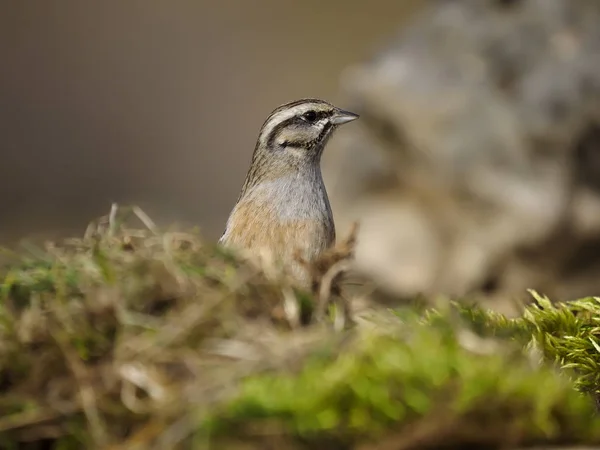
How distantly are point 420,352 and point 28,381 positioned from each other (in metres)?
1.27

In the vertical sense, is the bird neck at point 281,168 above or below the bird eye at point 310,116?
below

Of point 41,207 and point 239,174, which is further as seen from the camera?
point 239,174

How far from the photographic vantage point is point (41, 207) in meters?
18.3

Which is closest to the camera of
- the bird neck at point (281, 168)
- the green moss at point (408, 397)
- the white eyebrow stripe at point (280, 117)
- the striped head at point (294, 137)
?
the green moss at point (408, 397)

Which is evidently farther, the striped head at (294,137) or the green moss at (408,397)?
the striped head at (294,137)

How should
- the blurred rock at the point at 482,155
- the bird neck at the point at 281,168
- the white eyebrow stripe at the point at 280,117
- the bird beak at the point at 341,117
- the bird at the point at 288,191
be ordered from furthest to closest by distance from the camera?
the blurred rock at the point at 482,155
the bird beak at the point at 341,117
the white eyebrow stripe at the point at 280,117
the bird neck at the point at 281,168
the bird at the point at 288,191

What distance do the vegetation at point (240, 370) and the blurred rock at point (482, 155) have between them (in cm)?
775

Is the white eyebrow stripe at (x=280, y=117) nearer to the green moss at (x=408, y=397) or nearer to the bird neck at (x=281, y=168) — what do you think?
the bird neck at (x=281, y=168)

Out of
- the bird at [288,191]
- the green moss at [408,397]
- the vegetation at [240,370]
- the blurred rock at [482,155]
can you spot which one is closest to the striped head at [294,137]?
the bird at [288,191]

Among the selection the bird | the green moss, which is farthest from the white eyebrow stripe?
the green moss

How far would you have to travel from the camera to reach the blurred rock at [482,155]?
11.0 meters

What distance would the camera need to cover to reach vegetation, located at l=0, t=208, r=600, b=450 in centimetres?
276

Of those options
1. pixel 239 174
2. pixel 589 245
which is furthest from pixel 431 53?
pixel 239 174

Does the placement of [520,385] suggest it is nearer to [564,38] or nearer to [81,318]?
[81,318]
